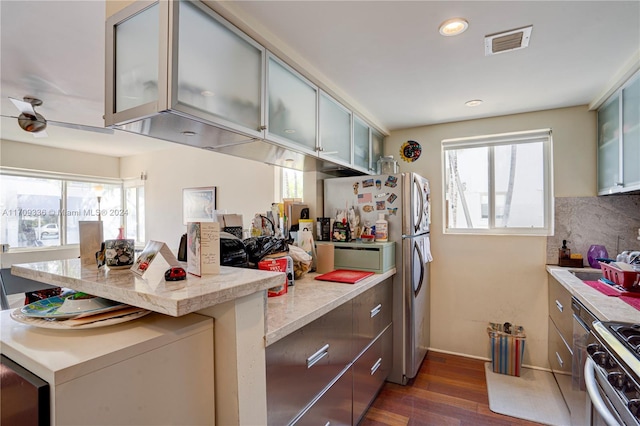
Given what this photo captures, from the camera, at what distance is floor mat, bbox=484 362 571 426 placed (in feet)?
6.95

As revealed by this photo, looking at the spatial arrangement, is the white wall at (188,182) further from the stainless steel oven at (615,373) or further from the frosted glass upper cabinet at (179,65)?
the stainless steel oven at (615,373)

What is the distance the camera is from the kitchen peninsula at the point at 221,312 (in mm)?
820

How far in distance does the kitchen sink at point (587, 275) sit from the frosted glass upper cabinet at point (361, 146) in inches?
72.8

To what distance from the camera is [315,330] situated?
141cm

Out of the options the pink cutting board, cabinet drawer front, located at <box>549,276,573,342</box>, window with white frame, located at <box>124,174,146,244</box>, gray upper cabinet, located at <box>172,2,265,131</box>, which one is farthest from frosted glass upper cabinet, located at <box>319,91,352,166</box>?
window with white frame, located at <box>124,174,146,244</box>

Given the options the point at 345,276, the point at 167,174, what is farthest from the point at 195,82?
the point at 167,174

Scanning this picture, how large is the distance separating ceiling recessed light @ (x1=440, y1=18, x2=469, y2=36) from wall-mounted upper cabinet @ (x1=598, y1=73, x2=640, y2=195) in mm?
1202

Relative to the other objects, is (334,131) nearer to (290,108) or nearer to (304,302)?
(290,108)

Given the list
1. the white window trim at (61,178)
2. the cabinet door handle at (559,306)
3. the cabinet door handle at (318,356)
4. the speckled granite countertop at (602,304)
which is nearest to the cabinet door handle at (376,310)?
the cabinet door handle at (318,356)

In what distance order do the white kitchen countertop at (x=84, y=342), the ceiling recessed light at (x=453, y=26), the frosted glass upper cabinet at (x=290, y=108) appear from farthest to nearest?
the frosted glass upper cabinet at (x=290, y=108) < the ceiling recessed light at (x=453, y=26) < the white kitchen countertop at (x=84, y=342)

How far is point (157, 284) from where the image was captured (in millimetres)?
915

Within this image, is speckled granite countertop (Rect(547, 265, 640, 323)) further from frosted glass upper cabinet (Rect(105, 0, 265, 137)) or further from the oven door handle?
frosted glass upper cabinet (Rect(105, 0, 265, 137))

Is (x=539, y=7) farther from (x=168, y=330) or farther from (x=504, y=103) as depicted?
(x=168, y=330)

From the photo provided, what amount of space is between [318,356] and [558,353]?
199cm
